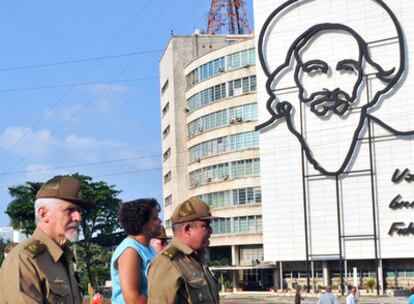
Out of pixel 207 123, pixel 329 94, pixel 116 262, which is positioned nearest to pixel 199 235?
pixel 116 262

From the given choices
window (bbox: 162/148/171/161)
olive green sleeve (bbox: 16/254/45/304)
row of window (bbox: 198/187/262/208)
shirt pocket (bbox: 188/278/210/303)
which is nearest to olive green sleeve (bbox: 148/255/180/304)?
shirt pocket (bbox: 188/278/210/303)

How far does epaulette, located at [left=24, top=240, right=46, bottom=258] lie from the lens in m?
4.36

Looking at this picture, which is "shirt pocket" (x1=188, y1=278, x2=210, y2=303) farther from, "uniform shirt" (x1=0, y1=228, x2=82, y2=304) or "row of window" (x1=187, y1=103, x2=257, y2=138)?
"row of window" (x1=187, y1=103, x2=257, y2=138)

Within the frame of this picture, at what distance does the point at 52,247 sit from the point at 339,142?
184ft

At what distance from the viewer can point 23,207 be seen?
6988 cm

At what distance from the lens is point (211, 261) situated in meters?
72.6

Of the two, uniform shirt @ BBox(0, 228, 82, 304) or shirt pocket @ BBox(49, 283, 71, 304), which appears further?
shirt pocket @ BBox(49, 283, 71, 304)

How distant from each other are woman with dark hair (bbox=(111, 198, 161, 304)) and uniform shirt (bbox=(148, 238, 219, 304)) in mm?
476

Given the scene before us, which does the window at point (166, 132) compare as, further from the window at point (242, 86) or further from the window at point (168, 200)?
the window at point (242, 86)

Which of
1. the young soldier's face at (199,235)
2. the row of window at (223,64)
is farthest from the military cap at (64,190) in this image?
the row of window at (223,64)

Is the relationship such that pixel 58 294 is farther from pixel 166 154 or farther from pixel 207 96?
pixel 166 154

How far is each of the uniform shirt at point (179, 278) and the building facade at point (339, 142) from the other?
5122cm

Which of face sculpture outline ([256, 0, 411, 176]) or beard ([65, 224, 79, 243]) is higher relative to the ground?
face sculpture outline ([256, 0, 411, 176])

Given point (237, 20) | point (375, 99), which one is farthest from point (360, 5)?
point (237, 20)
